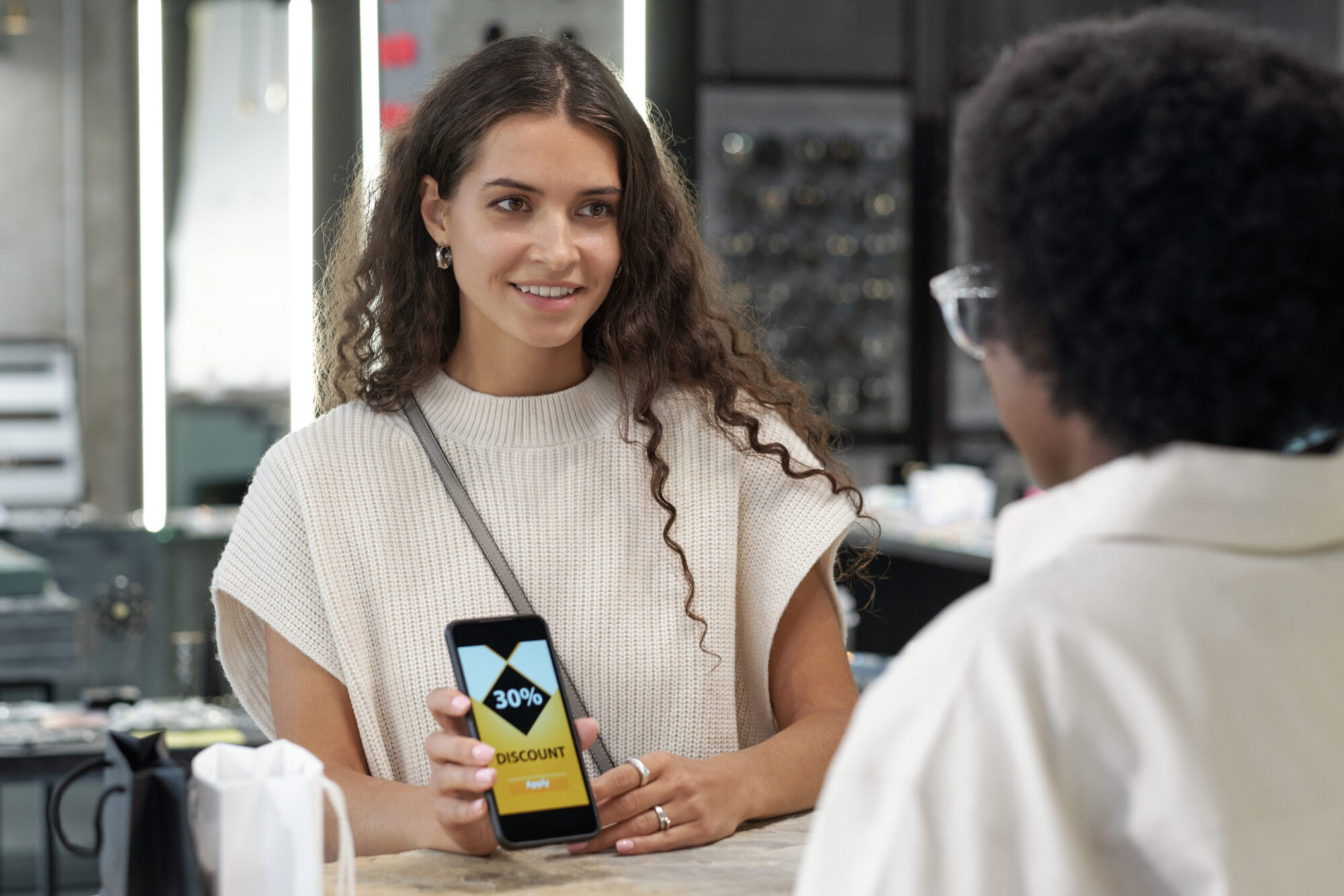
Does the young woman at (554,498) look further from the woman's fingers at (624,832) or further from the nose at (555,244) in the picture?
the woman's fingers at (624,832)

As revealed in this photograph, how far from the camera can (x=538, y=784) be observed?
1.22 meters

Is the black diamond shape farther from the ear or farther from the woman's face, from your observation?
the ear

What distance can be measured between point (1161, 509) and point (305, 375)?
250 inches

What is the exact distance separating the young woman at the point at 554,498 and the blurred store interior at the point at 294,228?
11.0 ft

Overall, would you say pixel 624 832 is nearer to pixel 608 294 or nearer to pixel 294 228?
pixel 608 294

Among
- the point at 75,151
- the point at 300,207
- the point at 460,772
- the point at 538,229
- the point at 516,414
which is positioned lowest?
the point at 460,772

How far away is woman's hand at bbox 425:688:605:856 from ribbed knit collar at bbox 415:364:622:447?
489 millimetres

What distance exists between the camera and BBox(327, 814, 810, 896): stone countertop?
45.9 inches

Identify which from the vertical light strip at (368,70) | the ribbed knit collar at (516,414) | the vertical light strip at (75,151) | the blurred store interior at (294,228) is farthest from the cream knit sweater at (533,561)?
the vertical light strip at (75,151)

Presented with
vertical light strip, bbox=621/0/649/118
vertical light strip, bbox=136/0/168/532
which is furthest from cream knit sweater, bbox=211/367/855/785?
vertical light strip, bbox=136/0/168/532

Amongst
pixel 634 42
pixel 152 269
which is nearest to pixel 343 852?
pixel 634 42

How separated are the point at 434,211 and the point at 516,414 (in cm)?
26

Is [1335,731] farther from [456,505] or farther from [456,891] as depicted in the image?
[456,505]

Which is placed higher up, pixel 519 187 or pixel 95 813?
pixel 519 187
